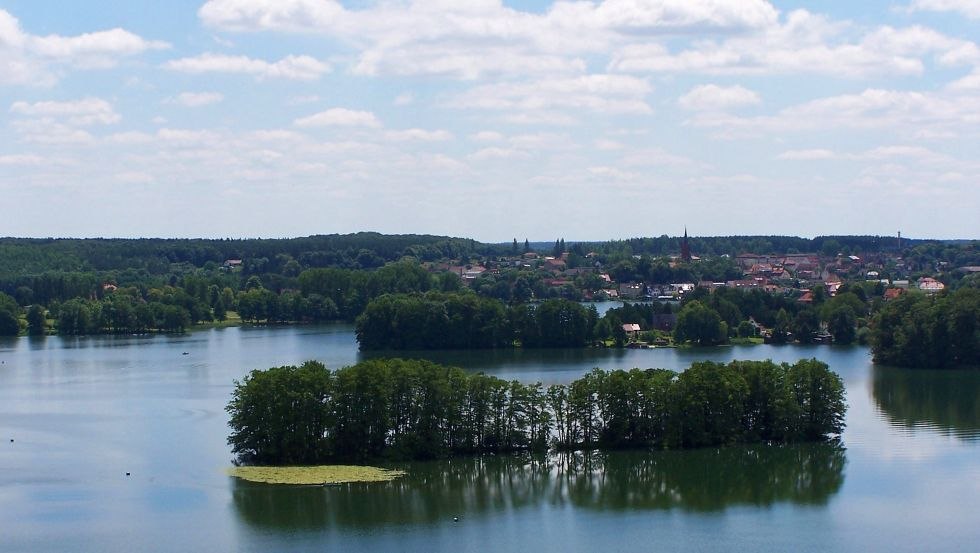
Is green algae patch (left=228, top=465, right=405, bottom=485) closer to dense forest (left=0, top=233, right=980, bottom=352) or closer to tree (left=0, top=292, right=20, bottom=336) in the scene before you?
dense forest (left=0, top=233, right=980, bottom=352)

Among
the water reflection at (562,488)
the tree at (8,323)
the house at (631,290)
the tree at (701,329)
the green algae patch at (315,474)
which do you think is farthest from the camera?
the house at (631,290)

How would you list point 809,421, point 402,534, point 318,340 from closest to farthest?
point 402,534, point 809,421, point 318,340

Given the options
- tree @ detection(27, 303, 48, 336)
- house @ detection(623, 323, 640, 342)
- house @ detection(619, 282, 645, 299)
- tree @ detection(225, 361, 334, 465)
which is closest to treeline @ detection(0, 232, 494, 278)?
tree @ detection(27, 303, 48, 336)

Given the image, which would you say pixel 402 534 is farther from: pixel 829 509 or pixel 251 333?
pixel 251 333

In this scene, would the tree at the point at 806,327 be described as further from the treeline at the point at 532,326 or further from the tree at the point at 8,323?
the tree at the point at 8,323

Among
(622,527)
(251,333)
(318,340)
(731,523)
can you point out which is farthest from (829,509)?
(251,333)

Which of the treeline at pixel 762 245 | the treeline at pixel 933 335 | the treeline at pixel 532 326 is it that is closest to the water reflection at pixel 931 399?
the treeline at pixel 933 335

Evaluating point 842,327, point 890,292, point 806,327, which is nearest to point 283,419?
point 806,327
